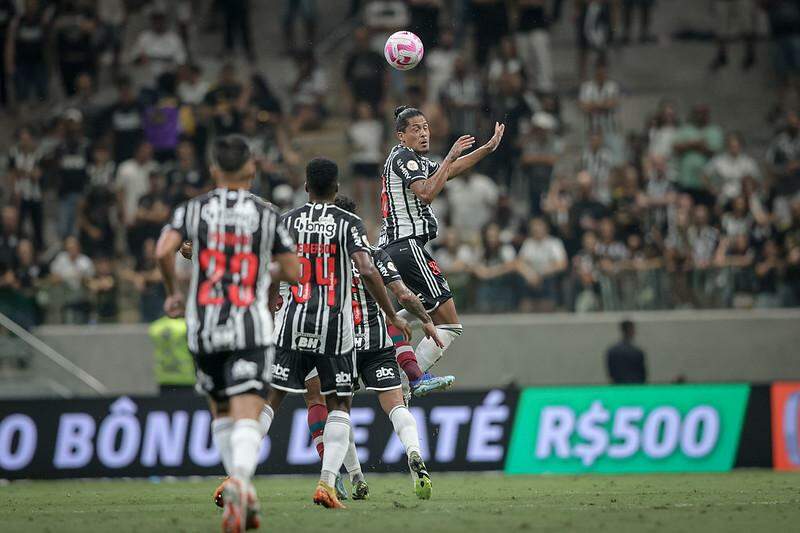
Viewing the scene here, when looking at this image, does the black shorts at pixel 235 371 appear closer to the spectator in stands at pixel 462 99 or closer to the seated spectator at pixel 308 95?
the spectator in stands at pixel 462 99

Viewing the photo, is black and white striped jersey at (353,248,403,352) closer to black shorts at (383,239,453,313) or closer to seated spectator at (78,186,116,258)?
black shorts at (383,239,453,313)

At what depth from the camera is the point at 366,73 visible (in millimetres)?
23672

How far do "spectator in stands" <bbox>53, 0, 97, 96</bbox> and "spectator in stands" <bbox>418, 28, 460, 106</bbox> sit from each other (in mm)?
6335

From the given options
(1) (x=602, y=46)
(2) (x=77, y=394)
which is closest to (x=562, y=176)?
(1) (x=602, y=46)

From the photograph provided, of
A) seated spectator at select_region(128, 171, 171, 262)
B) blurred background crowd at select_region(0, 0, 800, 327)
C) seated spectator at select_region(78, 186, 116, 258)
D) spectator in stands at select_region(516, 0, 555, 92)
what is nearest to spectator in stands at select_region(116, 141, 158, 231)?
blurred background crowd at select_region(0, 0, 800, 327)

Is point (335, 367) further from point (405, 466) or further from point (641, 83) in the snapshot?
point (641, 83)

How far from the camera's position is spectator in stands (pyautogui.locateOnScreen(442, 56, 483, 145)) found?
71.7ft

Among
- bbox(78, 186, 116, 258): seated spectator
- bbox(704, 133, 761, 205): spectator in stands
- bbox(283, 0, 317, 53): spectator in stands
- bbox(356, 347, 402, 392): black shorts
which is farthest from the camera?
bbox(283, 0, 317, 53): spectator in stands

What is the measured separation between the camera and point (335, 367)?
34.5 feet

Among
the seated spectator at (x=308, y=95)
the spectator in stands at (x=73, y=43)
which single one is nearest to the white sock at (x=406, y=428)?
the seated spectator at (x=308, y=95)

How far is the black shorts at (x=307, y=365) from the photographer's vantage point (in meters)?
10.5

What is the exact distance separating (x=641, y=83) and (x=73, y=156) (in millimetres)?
10769

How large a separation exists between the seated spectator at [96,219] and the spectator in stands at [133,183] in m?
0.22

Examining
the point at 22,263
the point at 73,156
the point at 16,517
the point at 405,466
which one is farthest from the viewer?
the point at 73,156
